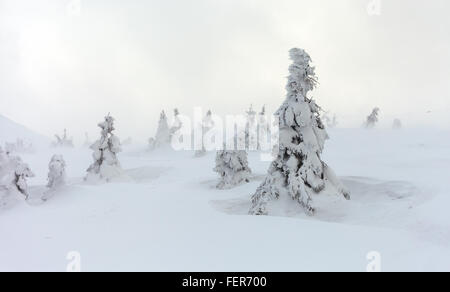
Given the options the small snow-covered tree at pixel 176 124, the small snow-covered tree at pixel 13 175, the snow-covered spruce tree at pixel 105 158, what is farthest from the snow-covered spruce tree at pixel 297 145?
the small snow-covered tree at pixel 176 124

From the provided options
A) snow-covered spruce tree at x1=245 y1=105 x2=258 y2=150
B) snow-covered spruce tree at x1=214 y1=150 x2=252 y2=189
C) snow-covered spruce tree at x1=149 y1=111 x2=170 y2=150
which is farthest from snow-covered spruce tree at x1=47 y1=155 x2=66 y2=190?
snow-covered spruce tree at x1=149 y1=111 x2=170 y2=150

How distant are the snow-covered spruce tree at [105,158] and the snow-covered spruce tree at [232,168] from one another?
42.1ft

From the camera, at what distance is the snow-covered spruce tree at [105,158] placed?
42.2 meters

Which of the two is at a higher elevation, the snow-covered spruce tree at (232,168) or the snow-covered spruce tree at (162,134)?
the snow-covered spruce tree at (162,134)

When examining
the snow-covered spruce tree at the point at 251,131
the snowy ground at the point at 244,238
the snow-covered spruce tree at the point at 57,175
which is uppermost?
the snow-covered spruce tree at the point at 251,131

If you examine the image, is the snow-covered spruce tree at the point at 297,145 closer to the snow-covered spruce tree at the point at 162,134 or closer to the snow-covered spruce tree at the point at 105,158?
the snow-covered spruce tree at the point at 105,158

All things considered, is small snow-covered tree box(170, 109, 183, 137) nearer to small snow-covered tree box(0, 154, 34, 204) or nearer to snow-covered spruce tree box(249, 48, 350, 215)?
small snow-covered tree box(0, 154, 34, 204)

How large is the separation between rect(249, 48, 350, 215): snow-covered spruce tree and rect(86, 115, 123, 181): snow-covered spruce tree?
80.7 ft

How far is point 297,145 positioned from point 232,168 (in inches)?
630

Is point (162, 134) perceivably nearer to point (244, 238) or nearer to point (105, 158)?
point (105, 158)

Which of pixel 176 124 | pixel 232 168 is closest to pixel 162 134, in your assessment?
pixel 176 124

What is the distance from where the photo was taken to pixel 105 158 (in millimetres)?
42688

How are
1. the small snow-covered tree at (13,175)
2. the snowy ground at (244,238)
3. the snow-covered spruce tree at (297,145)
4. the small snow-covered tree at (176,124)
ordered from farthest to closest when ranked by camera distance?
the small snow-covered tree at (176,124) < the small snow-covered tree at (13,175) < the snow-covered spruce tree at (297,145) < the snowy ground at (244,238)
